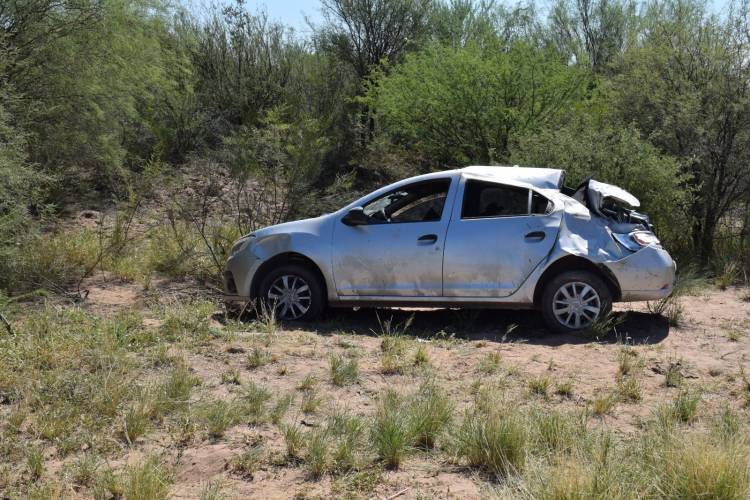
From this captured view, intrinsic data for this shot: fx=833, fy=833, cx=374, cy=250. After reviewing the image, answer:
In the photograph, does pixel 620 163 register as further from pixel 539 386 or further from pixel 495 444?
pixel 495 444

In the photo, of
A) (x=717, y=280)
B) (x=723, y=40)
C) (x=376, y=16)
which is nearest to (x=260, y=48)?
(x=376, y=16)

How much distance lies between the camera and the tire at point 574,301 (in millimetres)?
8297

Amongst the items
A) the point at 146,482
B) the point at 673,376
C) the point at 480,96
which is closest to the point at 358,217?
the point at 673,376

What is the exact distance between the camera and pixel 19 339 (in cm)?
727

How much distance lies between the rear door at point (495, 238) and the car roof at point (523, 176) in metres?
0.09

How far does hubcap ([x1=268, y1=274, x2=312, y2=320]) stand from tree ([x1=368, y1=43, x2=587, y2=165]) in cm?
810

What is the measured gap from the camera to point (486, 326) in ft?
29.6

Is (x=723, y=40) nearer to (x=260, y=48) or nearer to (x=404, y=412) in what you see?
(x=404, y=412)

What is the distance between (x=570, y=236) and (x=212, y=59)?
16.4 m

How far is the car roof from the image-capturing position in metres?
8.74

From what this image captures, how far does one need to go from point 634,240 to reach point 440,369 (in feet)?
8.91

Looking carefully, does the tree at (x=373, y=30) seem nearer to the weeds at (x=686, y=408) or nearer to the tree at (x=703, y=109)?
the tree at (x=703, y=109)

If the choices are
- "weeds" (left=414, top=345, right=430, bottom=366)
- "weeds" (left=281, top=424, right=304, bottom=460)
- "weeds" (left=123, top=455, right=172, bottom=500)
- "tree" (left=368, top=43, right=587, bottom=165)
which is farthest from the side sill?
"tree" (left=368, top=43, right=587, bottom=165)

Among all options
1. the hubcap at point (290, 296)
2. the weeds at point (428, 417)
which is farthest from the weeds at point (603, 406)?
the hubcap at point (290, 296)
